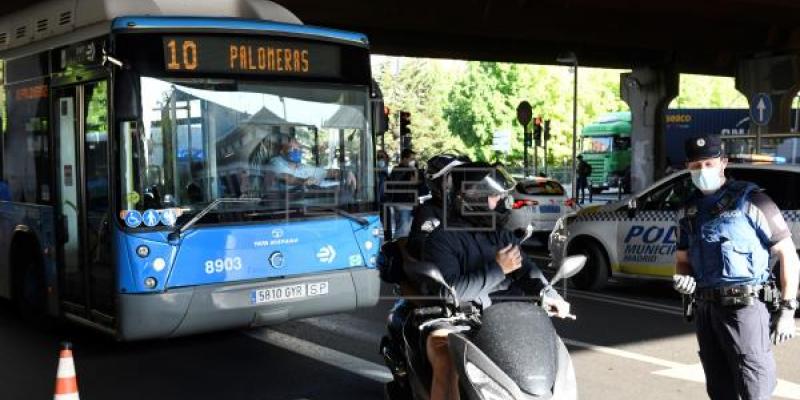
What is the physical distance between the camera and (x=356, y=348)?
7953mm

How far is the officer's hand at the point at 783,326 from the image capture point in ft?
14.6

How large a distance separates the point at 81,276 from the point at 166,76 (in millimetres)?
1992

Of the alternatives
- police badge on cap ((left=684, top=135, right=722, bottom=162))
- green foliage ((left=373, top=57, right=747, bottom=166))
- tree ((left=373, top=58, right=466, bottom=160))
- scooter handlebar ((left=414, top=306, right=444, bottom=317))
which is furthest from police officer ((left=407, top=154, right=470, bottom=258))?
tree ((left=373, top=58, right=466, bottom=160))

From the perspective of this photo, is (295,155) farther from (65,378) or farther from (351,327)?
(65,378)

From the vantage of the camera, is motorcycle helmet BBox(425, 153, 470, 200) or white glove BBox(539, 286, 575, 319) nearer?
white glove BBox(539, 286, 575, 319)

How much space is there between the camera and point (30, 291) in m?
8.80

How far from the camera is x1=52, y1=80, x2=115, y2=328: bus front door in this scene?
7.25 meters

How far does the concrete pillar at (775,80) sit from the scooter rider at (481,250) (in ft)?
80.6

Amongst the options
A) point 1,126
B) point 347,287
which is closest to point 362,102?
point 347,287

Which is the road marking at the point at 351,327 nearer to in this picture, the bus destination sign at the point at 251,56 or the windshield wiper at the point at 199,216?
the windshield wiper at the point at 199,216

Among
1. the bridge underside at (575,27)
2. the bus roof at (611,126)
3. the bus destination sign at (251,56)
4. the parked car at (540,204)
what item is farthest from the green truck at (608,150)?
the bus destination sign at (251,56)

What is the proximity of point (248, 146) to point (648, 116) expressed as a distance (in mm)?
25699

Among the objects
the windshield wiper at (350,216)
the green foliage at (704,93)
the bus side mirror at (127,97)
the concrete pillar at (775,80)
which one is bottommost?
the windshield wiper at (350,216)

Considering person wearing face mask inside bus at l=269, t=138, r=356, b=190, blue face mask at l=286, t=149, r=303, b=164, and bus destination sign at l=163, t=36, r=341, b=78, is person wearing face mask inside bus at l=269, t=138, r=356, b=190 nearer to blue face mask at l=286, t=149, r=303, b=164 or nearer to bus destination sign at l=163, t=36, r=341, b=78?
blue face mask at l=286, t=149, r=303, b=164
